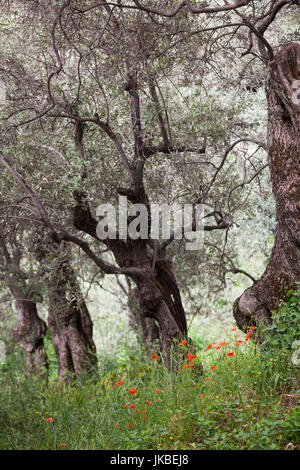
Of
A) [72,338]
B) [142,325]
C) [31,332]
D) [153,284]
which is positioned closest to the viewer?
[153,284]

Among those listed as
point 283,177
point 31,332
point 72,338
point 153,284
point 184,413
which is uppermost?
point 283,177

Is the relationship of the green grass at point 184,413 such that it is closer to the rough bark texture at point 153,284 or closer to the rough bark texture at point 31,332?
the rough bark texture at point 153,284

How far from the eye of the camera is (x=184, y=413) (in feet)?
19.6

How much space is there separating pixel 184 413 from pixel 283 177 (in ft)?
10.8

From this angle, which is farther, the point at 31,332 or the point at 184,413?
the point at 31,332

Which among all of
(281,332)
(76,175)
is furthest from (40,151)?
(281,332)

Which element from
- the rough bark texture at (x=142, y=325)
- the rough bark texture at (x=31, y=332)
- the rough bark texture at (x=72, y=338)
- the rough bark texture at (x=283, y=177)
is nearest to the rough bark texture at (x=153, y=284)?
the rough bark texture at (x=142, y=325)

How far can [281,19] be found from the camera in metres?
10.6

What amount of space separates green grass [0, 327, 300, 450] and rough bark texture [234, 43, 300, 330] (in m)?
0.86

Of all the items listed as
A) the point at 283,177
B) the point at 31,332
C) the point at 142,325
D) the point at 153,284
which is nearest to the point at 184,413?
the point at 283,177

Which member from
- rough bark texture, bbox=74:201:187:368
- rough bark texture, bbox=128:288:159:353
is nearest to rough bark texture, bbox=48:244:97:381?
rough bark texture, bbox=128:288:159:353

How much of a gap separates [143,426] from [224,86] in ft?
19.8

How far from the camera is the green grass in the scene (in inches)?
212

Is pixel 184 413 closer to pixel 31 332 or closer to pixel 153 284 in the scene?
pixel 153 284
